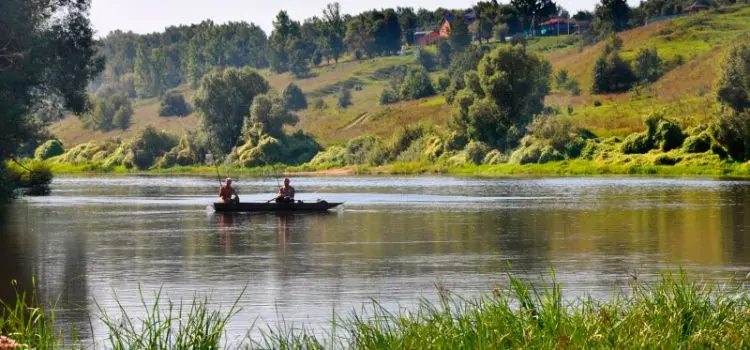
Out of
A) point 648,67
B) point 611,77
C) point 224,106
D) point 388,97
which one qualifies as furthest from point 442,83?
point 224,106

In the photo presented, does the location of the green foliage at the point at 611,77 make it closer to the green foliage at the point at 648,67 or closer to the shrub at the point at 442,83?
the green foliage at the point at 648,67

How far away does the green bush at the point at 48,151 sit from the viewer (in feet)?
504

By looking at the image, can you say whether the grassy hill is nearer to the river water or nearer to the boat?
the river water

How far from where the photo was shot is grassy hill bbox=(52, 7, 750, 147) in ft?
381

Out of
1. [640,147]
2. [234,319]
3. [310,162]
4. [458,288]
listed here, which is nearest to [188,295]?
[234,319]

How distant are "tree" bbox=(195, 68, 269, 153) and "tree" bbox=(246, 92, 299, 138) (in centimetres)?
459

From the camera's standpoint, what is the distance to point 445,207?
5484 centimetres

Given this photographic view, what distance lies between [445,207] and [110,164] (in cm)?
9378

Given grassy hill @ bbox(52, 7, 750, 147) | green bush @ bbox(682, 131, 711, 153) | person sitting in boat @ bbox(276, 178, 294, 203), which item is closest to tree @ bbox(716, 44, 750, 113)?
green bush @ bbox(682, 131, 711, 153)

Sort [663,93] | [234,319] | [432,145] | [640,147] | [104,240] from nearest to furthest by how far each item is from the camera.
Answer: [234,319] < [104,240] < [640,147] < [432,145] < [663,93]

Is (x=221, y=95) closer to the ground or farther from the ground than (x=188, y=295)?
farther from the ground

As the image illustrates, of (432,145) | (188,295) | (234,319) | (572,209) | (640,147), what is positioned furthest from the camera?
(432,145)

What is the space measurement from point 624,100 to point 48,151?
73968 millimetres

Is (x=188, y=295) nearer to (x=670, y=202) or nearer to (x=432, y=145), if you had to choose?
(x=670, y=202)
